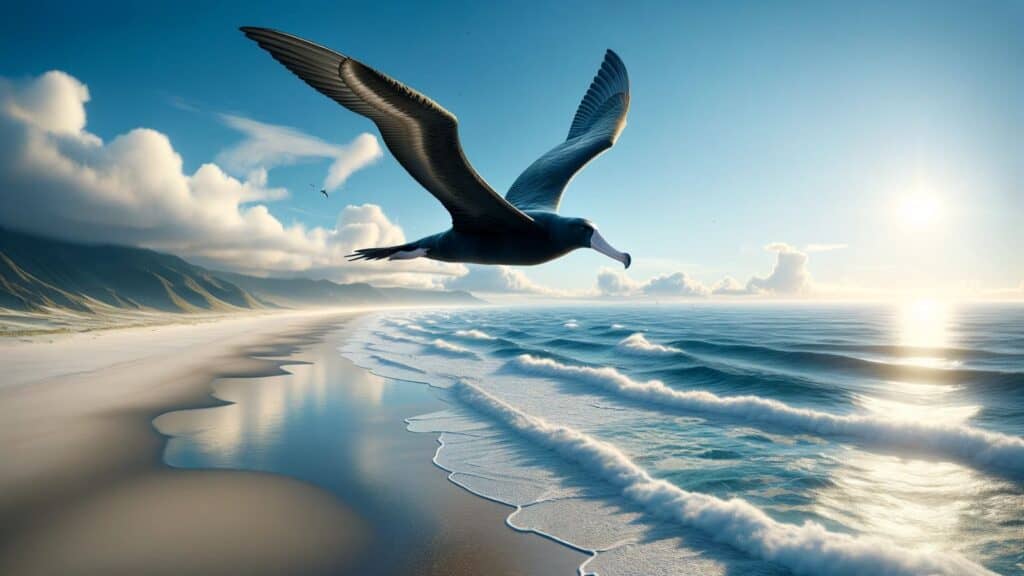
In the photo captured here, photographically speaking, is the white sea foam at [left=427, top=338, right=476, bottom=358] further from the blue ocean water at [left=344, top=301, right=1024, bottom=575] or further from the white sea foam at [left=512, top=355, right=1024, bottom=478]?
the white sea foam at [left=512, top=355, right=1024, bottom=478]

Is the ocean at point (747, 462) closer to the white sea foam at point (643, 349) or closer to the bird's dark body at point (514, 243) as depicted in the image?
the bird's dark body at point (514, 243)

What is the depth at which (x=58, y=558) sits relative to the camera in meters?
5.27

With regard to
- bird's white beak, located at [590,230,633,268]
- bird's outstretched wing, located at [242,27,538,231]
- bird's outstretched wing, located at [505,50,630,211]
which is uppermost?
bird's outstretched wing, located at [505,50,630,211]

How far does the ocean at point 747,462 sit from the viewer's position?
5.87 m

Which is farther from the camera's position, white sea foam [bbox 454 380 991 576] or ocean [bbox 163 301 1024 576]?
ocean [bbox 163 301 1024 576]

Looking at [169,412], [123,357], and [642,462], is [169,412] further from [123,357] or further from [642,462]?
[123,357]

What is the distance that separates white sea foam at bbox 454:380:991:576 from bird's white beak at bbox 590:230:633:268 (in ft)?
14.8

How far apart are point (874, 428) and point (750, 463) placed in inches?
191

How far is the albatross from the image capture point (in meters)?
2.98

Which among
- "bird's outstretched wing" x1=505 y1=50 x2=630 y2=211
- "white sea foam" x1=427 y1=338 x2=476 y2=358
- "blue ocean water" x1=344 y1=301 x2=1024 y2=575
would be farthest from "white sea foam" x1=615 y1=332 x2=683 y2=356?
"bird's outstretched wing" x1=505 y1=50 x2=630 y2=211

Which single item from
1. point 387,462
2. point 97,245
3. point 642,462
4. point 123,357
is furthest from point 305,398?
point 97,245

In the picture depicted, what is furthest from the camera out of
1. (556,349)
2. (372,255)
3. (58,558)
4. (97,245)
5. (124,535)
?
(97,245)

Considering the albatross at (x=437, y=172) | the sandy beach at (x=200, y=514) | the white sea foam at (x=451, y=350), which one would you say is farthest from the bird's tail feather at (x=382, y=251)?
the white sea foam at (x=451, y=350)

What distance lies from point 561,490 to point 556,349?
22.6 m
